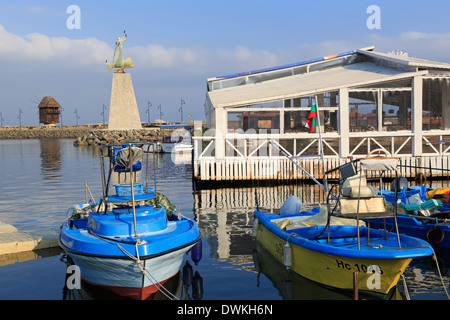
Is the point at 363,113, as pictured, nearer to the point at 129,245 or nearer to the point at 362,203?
the point at 362,203

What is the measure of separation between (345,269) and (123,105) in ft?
219

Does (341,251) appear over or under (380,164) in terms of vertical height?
under

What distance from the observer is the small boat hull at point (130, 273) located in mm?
10031

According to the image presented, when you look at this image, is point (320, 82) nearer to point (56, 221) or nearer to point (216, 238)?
point (216, 238)

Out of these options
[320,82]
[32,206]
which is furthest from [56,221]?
[320,82]

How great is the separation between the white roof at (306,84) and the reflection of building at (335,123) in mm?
69

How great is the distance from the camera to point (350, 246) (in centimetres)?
1130

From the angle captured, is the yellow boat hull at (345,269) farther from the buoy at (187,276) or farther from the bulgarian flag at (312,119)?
the bulgarian flag at (312,119)

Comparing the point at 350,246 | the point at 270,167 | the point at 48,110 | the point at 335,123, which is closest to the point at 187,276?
the point at 350,246

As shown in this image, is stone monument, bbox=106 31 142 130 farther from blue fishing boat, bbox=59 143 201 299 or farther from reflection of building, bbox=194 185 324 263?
blue fishing boat, bbox=59 143 201 299

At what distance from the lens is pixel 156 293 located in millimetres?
10570

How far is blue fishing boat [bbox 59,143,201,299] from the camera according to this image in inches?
393

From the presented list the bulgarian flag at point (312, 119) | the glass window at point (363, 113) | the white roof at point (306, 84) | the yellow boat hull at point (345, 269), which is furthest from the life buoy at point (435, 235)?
the glass window at point (363, 113)
